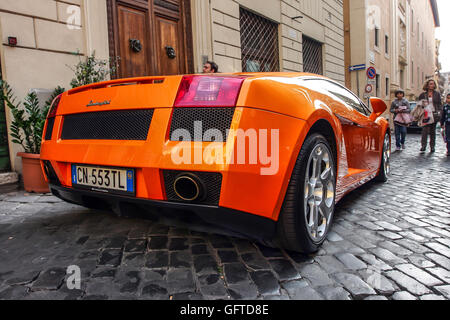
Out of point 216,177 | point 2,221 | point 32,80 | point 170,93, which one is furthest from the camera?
point 32,80

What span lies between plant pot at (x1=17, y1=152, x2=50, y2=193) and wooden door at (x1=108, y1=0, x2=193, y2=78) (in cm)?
226

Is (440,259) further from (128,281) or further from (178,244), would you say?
(128,281)

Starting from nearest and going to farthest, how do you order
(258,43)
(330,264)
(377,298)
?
1. (377,298)
2. (330,264)
3. (258,43)

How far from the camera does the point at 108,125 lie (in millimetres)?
2012

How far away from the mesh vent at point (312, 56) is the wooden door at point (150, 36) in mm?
5989

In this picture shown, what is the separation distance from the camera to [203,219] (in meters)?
1.69

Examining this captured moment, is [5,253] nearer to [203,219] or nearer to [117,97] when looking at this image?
[117,97]

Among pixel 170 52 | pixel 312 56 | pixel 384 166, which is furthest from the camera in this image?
pixel 312 56

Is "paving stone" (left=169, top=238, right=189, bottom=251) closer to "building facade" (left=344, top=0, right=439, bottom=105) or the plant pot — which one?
the plant pot

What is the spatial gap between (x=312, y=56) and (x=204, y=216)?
1223 cm

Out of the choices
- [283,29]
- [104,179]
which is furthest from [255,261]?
[283,29]

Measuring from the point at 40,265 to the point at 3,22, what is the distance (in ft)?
11.9

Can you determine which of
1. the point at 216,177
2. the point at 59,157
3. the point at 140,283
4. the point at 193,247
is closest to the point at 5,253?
the point at 59,157

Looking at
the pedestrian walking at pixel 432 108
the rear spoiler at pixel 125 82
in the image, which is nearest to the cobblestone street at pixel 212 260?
the rear spoiler at pixel 125 82
